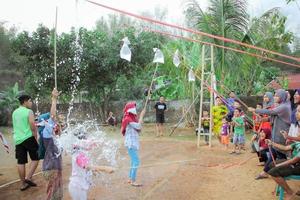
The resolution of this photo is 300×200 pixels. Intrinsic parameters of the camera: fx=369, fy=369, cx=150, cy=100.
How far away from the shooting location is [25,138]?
7121mm

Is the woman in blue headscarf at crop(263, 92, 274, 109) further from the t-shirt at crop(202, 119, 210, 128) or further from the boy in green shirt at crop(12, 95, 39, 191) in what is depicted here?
the boy in green shirt at crop(12, 95, 39, 191)

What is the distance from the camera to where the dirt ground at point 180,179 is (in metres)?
6.37

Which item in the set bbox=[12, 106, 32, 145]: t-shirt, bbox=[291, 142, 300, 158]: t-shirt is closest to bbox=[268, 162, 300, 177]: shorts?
bbox=[291, 142, 300, 158]: t-shirt

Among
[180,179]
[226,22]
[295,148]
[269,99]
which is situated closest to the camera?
[295,148]

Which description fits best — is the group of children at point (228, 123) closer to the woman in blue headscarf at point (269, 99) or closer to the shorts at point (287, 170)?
the woman in blue headscarf at point (269, 99)

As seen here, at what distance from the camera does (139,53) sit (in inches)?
754

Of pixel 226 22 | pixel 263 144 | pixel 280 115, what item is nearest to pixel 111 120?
pixel 226 22

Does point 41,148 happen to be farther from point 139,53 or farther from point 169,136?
point 139,53

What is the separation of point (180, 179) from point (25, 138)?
10.3ft

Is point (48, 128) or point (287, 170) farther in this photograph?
point (48, 128)

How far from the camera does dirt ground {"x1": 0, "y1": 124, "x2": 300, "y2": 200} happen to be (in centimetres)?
637

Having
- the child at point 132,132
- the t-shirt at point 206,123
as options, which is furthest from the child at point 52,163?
the t-shirt at point 206,123

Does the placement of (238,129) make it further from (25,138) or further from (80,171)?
(80,171)

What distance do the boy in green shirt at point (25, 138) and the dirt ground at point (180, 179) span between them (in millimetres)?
327
